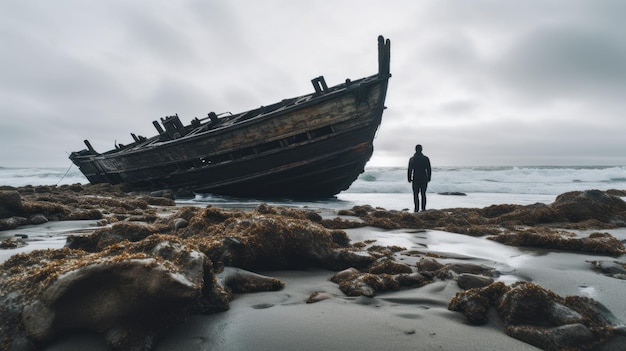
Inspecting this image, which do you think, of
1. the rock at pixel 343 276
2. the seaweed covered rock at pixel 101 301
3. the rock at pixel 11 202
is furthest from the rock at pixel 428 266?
the rock at pixel 11 202

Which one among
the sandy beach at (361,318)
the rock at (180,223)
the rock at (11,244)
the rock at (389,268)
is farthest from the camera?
the rock at (180,223)

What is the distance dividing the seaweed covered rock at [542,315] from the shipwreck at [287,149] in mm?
9737

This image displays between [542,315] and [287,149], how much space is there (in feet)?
34.5

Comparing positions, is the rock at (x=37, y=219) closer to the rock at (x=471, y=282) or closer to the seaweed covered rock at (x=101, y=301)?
the seaweed covered rock at (x=101, y=301)

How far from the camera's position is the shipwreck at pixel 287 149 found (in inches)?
449

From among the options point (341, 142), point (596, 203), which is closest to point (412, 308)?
point (596, 203)

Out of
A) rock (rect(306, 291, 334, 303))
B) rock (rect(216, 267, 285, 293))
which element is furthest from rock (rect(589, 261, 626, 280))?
rock (rect(216, 267, 285, 293))

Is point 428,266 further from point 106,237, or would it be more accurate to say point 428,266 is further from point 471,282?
point 106,237

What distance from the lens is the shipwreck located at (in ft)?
37.4

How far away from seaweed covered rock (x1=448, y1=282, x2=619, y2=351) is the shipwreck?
9.74 metres

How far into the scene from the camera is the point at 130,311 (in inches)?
63.9

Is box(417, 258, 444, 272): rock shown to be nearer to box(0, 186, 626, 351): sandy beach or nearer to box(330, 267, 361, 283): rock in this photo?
box(0, 186, 626, 351): sandy beach

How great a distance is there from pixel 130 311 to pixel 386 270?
6.74 feet

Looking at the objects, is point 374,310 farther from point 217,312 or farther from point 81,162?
point 81,162
